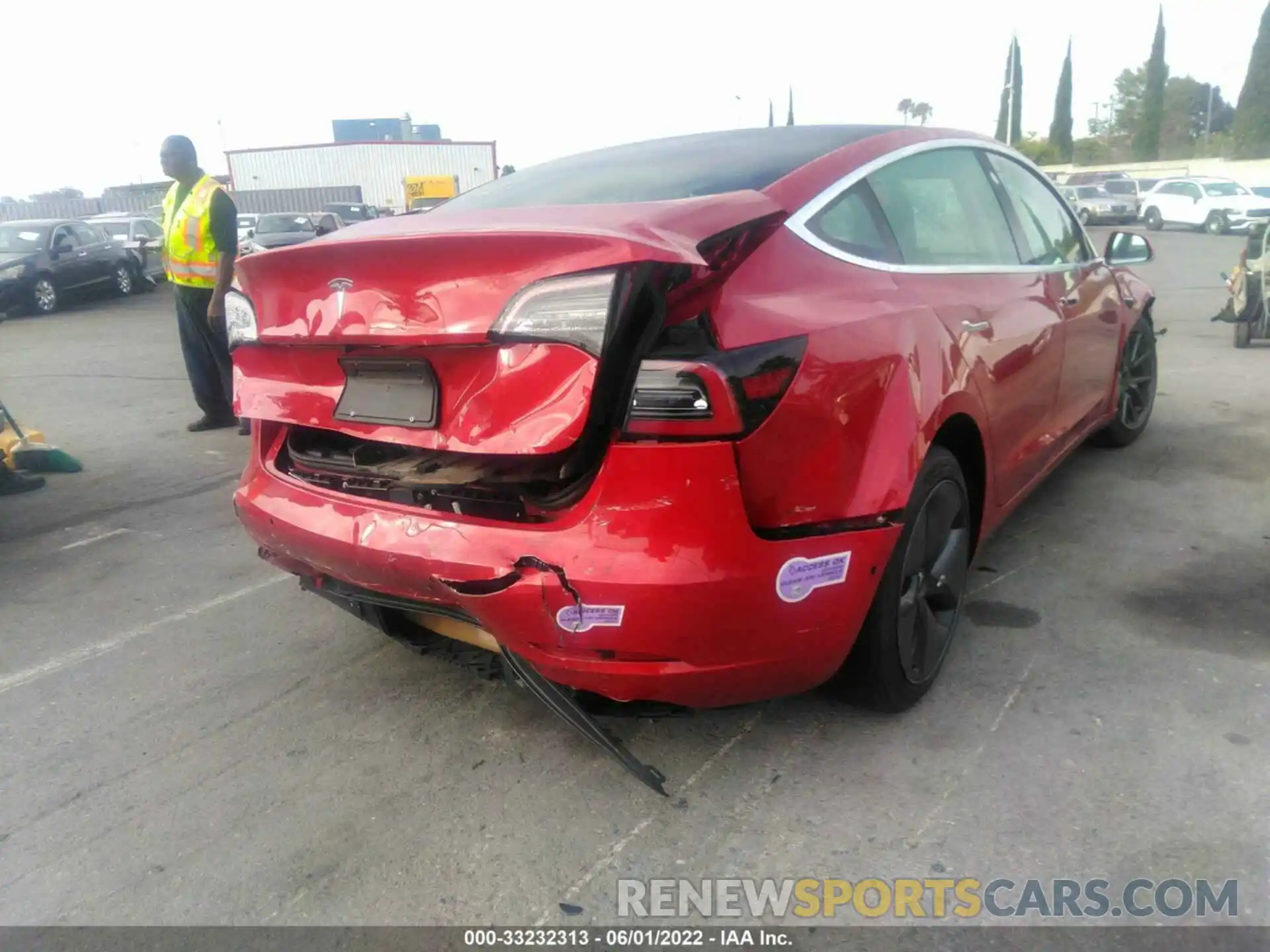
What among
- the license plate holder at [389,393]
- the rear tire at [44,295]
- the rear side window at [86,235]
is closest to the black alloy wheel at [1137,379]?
the license plate holder at [389,393]

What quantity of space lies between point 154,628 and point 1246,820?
3393 millimetres

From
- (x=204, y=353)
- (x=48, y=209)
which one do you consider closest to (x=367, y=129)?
(x=48, y=209)

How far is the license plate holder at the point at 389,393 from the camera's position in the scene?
223 cm

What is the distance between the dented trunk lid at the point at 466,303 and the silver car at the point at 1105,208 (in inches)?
1297

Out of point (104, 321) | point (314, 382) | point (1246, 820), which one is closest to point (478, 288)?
point (314, 382)

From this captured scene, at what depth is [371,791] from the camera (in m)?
2.46

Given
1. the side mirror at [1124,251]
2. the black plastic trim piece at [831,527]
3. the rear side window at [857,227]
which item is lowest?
the black plastic trim piece at [831,527]

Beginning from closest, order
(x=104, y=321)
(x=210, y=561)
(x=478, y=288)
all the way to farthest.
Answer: (x=478, y=288) → (x=210, y=561) → (x=104, y=321)

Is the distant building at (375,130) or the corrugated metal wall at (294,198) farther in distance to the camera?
the distant building at (375,130)

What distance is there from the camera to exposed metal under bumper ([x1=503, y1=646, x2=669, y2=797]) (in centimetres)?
229

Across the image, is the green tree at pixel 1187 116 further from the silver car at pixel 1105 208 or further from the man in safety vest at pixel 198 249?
the man in safety vest at pixel 198 249

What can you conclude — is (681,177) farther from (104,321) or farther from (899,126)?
(104,321)

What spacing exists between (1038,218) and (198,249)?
5029 mm

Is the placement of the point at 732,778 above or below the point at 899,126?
below
